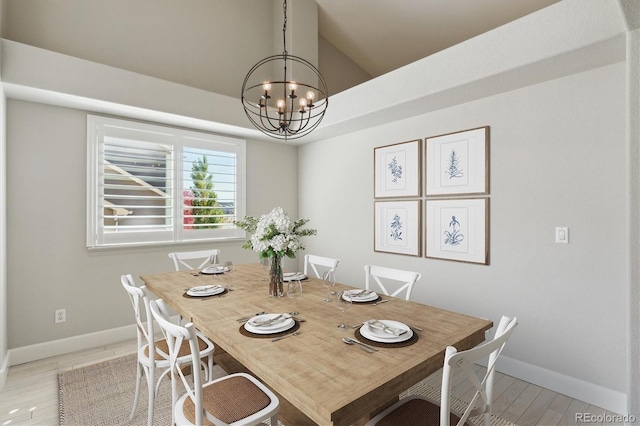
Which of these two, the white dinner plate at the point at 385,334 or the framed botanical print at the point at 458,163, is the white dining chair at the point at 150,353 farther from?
the framed botanical print at the point at 458,163

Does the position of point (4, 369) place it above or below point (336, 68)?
below

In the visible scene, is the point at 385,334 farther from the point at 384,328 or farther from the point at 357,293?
the point at 357,293

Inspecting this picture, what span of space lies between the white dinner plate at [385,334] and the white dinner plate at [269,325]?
0.36 meters

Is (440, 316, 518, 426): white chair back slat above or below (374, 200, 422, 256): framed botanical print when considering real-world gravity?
below

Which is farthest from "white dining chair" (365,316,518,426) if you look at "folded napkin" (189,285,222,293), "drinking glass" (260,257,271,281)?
"folded napkin" (189,285,222,293)

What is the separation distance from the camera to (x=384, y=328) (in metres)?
1.47

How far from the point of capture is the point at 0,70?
244 cm

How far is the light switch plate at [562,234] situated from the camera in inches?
93.9

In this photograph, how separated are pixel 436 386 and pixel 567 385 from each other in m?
0.93

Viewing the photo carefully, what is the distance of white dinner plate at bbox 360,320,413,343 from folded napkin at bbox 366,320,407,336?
0.01 m

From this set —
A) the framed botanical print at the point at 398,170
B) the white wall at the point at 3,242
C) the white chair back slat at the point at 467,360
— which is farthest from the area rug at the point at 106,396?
the framed botanical print at the point at 398,170

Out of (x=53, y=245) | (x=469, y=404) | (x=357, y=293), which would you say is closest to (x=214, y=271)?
(x=357, y=293)

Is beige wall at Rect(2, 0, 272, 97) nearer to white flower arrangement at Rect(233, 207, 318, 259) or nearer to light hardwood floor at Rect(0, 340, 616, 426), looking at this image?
white flower arrangement at Rect(233, 207, 318, 259)

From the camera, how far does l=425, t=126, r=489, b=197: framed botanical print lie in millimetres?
2809
